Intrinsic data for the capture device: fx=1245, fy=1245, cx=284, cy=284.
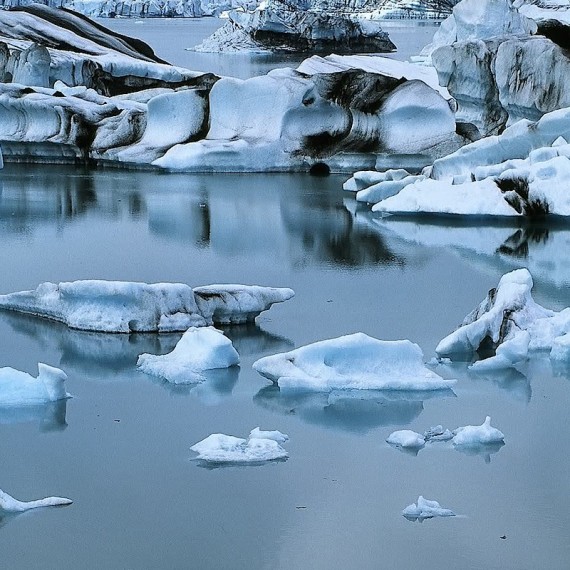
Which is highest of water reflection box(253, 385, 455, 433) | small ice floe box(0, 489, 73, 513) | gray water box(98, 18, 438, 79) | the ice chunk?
small ice floe box(0, 489, 73, 513)

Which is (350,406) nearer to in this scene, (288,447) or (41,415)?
(288,447)

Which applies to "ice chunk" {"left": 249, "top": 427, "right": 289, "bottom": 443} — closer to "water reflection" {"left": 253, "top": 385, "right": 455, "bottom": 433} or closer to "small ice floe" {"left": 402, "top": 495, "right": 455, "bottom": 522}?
"water reflection" {"left": 253, "top": 385, "right": 455, "bottom": 433}

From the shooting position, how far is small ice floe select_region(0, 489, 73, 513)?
3376 mm

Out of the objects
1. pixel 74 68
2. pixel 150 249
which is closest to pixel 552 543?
pixel 150 249

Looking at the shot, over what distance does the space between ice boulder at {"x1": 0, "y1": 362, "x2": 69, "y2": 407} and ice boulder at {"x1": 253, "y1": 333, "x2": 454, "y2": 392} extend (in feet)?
2.47

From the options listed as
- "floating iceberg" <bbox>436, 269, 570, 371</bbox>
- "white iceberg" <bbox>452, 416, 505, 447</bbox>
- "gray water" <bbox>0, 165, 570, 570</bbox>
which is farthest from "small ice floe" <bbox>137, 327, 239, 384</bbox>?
"white iceberg" <bbox>452, 416, 505, 447</bbox>

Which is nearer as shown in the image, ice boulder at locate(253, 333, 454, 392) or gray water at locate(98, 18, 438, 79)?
ice boulder at locate(253, 333, 454, 392)

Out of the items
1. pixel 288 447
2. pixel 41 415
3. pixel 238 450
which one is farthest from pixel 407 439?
pixel 41 415

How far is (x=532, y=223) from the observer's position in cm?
881

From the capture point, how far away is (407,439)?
13.0ft

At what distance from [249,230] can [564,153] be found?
229 cm

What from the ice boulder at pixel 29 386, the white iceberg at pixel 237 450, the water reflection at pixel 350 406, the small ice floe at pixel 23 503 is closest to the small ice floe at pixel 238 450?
the white iceberg at pixel 237 450

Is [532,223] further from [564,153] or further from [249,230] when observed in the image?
[249,230]

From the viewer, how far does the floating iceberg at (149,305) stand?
5367 mm
